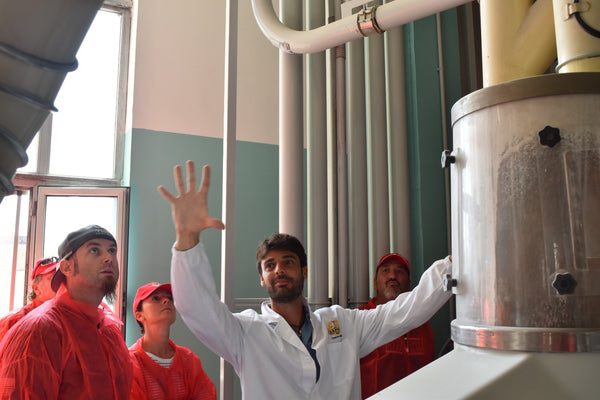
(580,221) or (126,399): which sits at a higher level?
(580,221)

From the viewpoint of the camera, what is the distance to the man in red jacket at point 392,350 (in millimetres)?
2178

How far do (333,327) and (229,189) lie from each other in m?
0.59

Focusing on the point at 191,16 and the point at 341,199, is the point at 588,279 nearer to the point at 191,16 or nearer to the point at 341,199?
the point at 341,199

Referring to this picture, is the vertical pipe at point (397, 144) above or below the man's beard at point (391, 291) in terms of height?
above

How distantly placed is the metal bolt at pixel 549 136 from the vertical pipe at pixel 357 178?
5.21 feet

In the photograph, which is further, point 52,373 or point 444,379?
point 52,373

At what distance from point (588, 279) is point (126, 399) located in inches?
62.0

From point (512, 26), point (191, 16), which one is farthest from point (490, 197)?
point (191, 16)

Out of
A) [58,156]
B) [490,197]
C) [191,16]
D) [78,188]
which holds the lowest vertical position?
[490,197]

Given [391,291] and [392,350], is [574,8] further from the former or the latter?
[392,350]

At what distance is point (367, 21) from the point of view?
6.15 feet

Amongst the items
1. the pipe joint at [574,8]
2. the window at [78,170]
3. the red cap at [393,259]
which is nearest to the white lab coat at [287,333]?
the red cap at [393,259]

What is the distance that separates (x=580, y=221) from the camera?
0.81 meters

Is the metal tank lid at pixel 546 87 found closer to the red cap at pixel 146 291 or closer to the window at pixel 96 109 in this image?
the red cap at pixel 146 291
